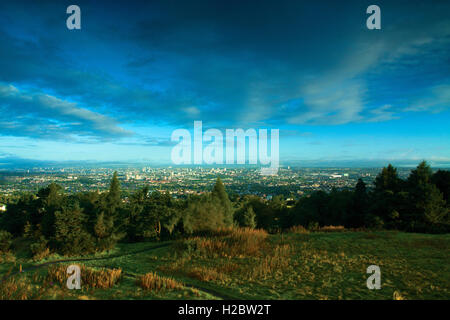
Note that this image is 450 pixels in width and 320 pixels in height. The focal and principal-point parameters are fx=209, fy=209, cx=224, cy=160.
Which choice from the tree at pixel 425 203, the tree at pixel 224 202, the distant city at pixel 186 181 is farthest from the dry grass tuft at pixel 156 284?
the distant city at pixel 186 181

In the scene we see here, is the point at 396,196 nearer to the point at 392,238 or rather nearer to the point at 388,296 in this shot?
the point at 392,238

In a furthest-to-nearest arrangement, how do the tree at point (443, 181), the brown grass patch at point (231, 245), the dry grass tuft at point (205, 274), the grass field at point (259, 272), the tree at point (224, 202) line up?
the tree at point (224, 202)
the tree at point (443, 181)
the brown grass patch at point (231, 245)
the dry grass tuft at point (205, 274)
the grass field at point (259, 272)

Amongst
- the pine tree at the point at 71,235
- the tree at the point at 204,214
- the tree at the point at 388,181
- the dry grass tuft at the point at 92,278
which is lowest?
the tree at the point at 204,214

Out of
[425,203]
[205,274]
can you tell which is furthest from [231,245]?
[425,203]

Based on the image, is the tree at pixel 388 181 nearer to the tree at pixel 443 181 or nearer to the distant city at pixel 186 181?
the tree at pixel 443 181

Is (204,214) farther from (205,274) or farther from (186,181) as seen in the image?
(186,181)

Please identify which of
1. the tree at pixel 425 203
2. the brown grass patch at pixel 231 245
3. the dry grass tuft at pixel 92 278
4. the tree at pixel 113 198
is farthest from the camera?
the tree at pixel 113 198
